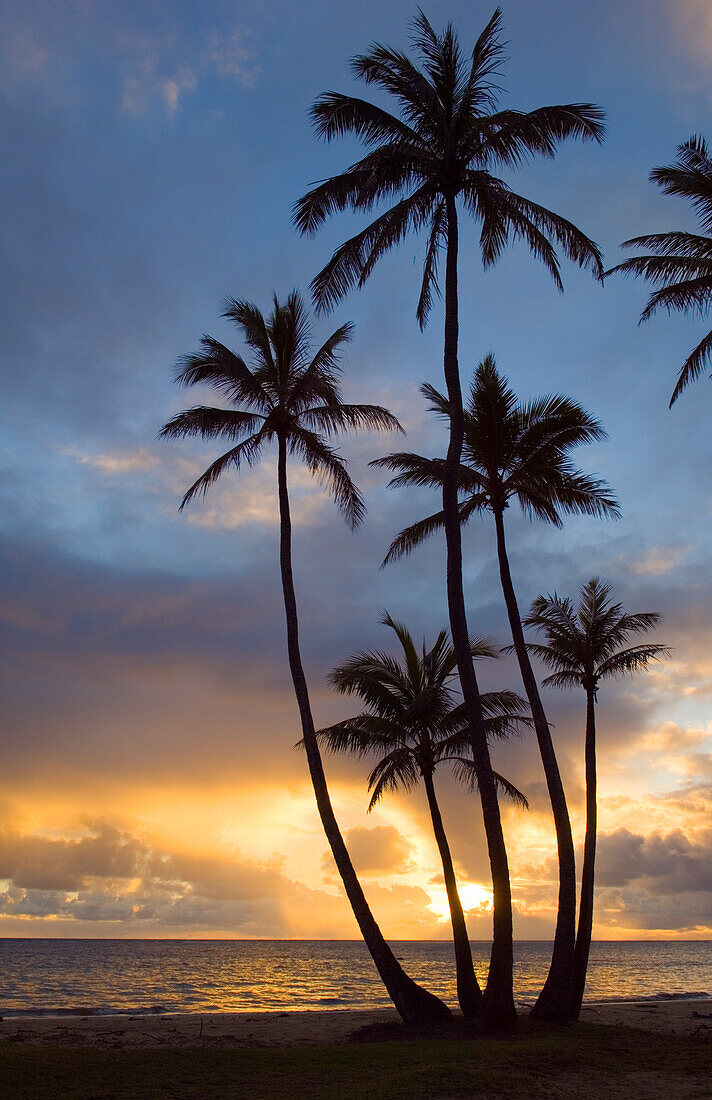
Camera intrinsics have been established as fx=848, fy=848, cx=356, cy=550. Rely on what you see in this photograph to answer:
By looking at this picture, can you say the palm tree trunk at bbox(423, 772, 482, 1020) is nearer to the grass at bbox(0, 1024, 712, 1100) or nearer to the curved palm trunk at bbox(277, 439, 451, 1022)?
the curved palm trunk at bbox(277, 439, 451, 1022)

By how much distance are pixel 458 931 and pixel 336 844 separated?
3.77 m

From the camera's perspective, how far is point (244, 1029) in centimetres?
1834

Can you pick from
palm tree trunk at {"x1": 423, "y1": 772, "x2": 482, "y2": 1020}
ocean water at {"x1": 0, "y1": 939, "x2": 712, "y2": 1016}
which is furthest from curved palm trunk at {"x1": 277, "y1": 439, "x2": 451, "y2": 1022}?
ocean water at {"x1": 0, "y1": 939, "x2": 712, "y2": 1016}

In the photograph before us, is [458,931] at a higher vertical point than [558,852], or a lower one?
lower

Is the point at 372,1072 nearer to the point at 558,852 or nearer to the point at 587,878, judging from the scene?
the point at 558,852

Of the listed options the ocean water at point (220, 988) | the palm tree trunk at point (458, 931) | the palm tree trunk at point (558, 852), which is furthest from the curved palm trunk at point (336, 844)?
the ocean water at point (220, 988)

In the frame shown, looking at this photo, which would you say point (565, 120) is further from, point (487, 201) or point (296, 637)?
point (296, 637)

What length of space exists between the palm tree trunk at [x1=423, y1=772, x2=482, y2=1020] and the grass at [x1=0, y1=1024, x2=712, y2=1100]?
305 centimetres

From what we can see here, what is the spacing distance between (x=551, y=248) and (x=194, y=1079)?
15.5m

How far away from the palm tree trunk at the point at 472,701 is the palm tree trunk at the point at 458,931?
1226mm

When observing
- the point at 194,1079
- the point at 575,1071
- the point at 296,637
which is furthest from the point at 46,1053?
the point at 296,637

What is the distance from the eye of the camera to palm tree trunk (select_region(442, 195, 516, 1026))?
14086mm

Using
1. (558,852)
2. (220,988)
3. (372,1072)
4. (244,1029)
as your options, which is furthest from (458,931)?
(220,988)

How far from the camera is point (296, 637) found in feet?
59.5
